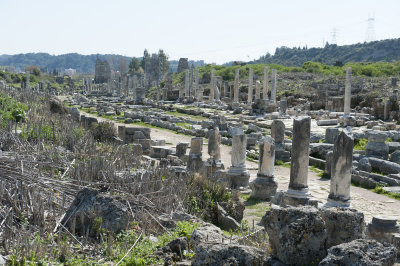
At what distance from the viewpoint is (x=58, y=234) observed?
6.02m

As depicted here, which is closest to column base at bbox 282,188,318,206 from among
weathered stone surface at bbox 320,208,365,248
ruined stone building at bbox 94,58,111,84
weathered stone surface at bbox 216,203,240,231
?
Result: weathered stone surface at bbox 216,203,240,231

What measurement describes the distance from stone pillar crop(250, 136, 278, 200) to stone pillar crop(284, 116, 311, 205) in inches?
53.4

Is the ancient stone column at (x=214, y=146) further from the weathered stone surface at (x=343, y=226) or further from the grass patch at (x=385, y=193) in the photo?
the weathered stone surface at (x=343, y=226)

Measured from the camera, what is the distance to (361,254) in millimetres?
4281

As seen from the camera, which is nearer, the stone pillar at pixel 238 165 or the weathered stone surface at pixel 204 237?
the weathered stone surface at pixel 204 237

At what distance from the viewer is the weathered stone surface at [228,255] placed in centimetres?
466

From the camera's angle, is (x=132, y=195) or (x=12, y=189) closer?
(x=12, y=189)

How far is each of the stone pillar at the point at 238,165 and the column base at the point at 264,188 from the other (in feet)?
3.14

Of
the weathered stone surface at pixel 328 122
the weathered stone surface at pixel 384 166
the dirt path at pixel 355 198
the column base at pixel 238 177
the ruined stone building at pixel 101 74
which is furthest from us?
the ruined stone building at pixel 101 74

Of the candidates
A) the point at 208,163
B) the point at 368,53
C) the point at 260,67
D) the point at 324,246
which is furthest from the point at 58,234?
the point at 368,53

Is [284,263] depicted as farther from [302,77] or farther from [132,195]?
[302,77]

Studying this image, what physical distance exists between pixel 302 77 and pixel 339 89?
14.8m

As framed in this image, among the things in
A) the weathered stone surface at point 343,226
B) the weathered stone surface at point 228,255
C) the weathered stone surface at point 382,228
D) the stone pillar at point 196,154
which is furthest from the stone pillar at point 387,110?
the weathered stone surface at point 228,255

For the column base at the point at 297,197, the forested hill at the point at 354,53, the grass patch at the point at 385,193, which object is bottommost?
the grass patch at the point at 385,193
